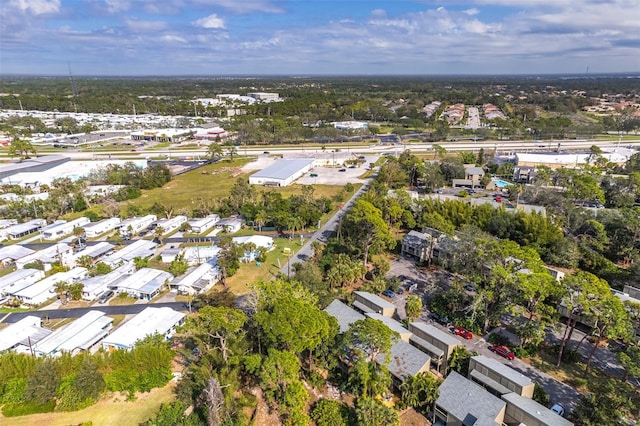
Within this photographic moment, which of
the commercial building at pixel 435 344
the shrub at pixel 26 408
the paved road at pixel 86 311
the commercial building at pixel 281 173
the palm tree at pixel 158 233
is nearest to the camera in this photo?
the shrub at pixel 26 408

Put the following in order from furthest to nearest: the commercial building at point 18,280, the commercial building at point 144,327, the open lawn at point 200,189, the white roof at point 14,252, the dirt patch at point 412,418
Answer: the open lawn at point 200,189 < the white roof at point 14,252 < the commercial building at point 18,280 < the commercial building at point 144,327 < the dirt patch at point 412,418

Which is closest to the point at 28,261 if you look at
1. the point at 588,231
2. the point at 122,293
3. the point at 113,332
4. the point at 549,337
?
the point at 122,293

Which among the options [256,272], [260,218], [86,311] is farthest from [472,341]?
[86,311]

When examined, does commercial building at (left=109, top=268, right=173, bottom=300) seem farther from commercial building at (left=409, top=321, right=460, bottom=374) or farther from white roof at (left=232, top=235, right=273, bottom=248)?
commercial building at (left=409, top=321, right=460, bottom=374)

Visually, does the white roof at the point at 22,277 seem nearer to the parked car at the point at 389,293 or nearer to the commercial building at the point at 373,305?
the commercial building at the point at 373,305

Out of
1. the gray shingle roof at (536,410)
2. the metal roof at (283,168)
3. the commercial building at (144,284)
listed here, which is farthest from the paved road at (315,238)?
the gray shingle roof at (536,410)

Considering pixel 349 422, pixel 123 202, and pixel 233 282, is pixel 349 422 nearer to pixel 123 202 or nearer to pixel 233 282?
pixel 233 282

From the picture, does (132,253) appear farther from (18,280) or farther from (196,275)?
(196,275)
